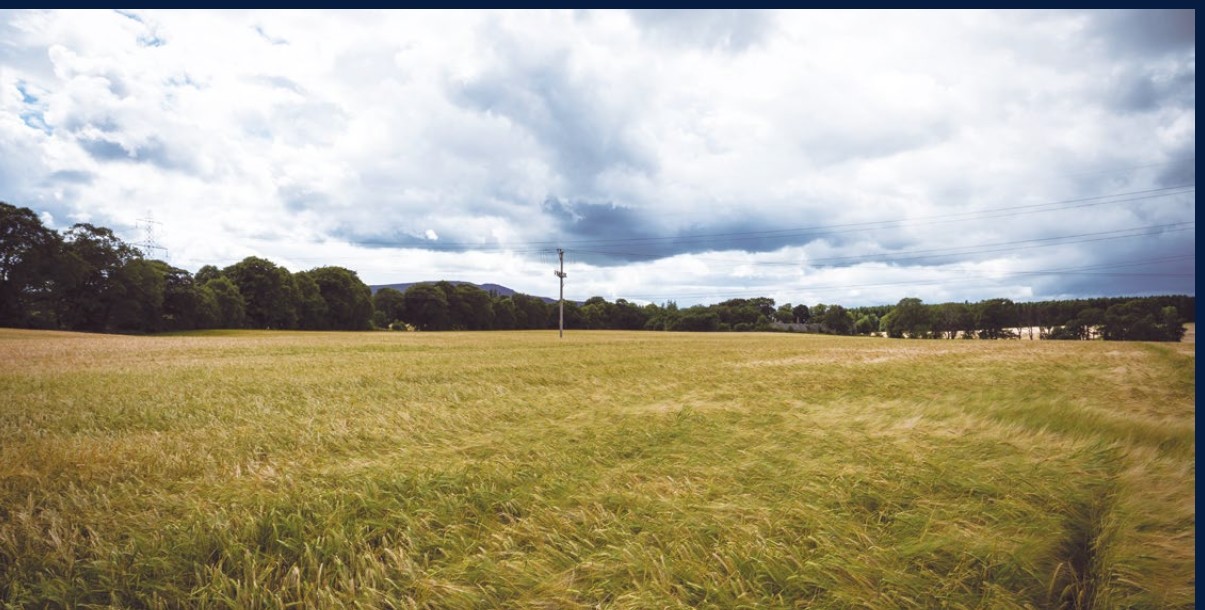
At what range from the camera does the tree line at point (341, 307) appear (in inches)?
1763

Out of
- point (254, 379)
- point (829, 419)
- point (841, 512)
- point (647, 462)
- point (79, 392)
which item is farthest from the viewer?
point (254, 379)

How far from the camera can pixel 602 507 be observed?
135 inches

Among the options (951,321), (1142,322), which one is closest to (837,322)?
(951,321)

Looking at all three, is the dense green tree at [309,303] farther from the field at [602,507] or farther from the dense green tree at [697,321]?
the dense green tree at [697,321]

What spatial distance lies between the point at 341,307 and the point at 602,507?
8991cm

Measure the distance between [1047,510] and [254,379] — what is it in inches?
554

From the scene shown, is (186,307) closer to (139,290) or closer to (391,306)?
(139,290)

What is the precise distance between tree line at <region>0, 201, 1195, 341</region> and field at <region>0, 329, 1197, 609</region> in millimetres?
8570

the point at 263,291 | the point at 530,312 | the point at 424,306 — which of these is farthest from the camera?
the point at 530,312

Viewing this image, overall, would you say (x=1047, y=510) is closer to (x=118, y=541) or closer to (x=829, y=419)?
(x=829, y=419)

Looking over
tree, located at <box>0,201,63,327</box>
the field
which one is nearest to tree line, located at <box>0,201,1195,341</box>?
tree, located at <box>0,201,63,327</box>

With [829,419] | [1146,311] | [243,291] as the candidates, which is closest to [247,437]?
[829,419]

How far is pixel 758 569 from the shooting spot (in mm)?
2617

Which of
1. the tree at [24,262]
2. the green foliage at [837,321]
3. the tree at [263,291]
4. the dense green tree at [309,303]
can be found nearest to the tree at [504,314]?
the dense green tree at [309,303]
